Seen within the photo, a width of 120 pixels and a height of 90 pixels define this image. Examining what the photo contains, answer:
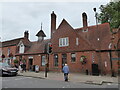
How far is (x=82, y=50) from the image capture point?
18.4 m

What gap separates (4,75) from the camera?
52.7 ft

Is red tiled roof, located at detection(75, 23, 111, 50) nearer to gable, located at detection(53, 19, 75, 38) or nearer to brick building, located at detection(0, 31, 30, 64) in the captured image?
gable, located at detection(53, 19, 75, 38)

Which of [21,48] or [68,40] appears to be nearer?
[68,40]

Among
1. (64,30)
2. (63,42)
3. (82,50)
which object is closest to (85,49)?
(82,50)

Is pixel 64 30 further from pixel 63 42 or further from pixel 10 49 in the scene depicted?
pixel 10 49

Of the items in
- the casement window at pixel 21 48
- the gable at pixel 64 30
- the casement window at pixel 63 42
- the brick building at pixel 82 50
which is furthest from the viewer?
the casement window at pixel 21 48

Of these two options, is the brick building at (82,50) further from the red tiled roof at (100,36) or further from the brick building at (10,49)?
the brick building at (10,49)

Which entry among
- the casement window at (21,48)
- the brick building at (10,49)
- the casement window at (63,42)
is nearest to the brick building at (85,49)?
the casement window at (63,42)

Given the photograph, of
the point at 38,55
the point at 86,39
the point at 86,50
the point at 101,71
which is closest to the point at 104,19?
the point at 86,39

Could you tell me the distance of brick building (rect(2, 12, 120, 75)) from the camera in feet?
54.6

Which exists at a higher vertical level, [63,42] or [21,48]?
[63,42]

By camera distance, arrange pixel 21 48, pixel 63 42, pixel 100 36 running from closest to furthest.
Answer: pixel 100 36
pixel 63 42
pixel 21 48

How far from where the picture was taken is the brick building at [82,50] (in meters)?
16.7

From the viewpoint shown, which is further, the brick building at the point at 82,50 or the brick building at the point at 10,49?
the brick building at the point at 10,49
